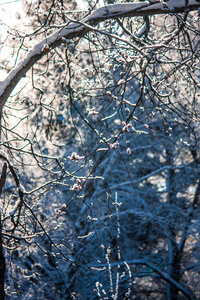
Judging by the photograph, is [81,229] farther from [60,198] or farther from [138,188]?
[138,188]

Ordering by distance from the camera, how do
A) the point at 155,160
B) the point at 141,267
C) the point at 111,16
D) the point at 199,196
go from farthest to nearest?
the point at 155,160 < the point at 199,196 < the point at 141,267 < the point at 111,16

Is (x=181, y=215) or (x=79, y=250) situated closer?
(x=79, y=250)

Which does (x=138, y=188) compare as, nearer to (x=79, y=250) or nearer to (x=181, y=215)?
(x=181, y=215)

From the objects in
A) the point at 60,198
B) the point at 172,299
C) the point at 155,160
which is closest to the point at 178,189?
the point at 155,160

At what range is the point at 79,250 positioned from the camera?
31.3 feet

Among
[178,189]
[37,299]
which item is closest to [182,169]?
[178,189]

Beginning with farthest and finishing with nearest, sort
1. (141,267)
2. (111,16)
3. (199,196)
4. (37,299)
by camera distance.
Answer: (199,196), (141,267), (37,299), (111,16)

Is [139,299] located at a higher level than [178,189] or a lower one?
lower

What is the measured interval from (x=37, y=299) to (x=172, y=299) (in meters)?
5.34

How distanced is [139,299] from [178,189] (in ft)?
13.8

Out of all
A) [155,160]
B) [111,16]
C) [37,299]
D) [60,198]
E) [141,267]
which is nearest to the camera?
[111,16]

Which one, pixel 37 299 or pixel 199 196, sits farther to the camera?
pixel 199 196

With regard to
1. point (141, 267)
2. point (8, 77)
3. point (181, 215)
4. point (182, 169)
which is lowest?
point (8, 77)

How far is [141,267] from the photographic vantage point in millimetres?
11039
